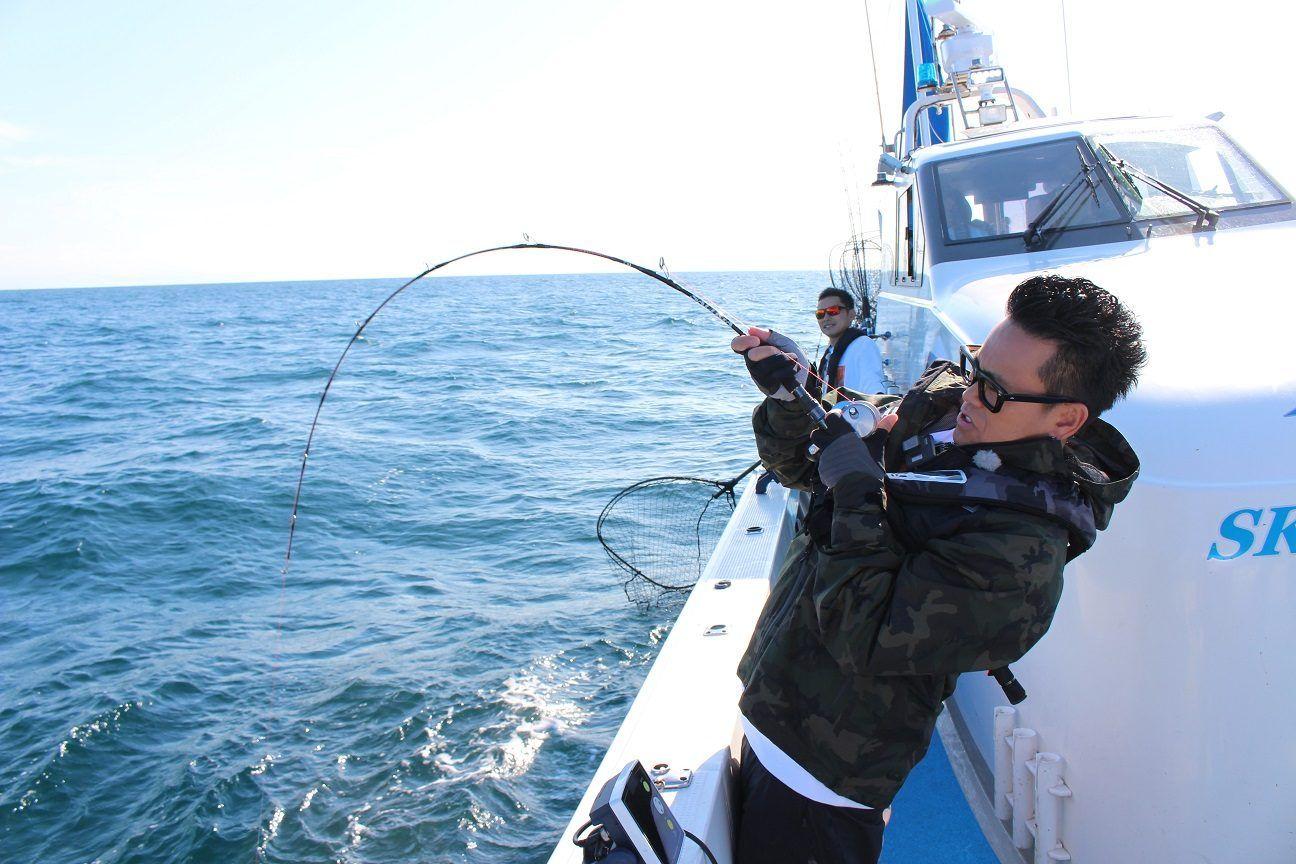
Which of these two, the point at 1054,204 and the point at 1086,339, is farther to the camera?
the point at 1054,204

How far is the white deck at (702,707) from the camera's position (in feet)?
8.02

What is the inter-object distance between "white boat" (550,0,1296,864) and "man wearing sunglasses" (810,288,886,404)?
76cm

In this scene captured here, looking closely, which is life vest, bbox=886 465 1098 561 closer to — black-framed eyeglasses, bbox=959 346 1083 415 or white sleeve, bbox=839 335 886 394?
black-framed eyeglasses, bbox=959 346 1083 415

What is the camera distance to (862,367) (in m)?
4.70

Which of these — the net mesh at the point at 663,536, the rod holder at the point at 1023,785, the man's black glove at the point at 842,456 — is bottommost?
the net mesh at the point at 663,536

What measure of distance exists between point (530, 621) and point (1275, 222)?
665 centimetres

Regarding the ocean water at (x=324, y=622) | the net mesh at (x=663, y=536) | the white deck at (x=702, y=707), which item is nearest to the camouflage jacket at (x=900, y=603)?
the white deck at (x=702, y=707)

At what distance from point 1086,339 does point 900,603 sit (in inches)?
24.3

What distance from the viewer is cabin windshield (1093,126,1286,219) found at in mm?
3697

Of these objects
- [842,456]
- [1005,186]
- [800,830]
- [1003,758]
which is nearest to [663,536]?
[1005,186]

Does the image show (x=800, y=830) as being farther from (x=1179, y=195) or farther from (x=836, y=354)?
(x=836, y=354)

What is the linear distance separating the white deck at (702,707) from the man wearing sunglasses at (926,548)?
1.53 ft

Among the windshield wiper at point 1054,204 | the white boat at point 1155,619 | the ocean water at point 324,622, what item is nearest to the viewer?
the white boat at point 1155,619

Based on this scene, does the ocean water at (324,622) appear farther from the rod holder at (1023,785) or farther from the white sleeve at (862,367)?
the rod holder at (1023,785)
